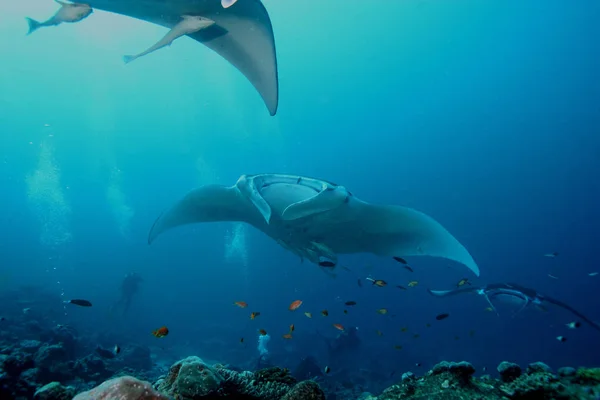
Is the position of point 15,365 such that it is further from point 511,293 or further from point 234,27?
point 511,293

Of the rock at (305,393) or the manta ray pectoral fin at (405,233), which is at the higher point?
the manta ray pectoral fin at (405,233)

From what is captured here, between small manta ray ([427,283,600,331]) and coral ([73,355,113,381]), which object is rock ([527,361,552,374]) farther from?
coral ([73,355,113,381])

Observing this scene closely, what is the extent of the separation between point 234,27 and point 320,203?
2.65 m

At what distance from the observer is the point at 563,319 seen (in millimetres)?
43312

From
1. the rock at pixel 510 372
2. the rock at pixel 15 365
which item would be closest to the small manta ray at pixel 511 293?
the rock at pixel 510 372

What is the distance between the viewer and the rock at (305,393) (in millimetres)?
2629

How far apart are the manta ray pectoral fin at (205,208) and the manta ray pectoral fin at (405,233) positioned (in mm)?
2202

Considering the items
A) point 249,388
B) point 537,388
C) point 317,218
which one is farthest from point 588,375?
point 317,218

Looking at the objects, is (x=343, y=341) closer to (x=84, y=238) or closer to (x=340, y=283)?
(x=340, y=283)

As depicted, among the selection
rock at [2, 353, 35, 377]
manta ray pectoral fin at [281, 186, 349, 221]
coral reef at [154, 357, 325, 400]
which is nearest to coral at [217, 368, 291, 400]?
coral reef at [154, 357, 325, 400]

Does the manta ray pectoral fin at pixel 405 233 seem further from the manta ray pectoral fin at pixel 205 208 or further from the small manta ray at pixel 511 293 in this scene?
the manta ray pectoral fin at pixel 205 208

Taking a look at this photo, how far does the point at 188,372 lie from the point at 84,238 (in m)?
78.6

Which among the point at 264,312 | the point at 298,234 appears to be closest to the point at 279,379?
the point at 298,234

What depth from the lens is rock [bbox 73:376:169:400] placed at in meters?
1.88
